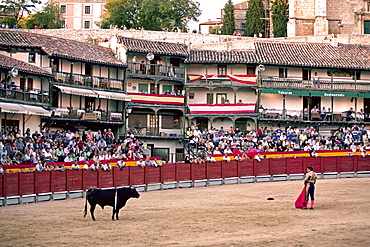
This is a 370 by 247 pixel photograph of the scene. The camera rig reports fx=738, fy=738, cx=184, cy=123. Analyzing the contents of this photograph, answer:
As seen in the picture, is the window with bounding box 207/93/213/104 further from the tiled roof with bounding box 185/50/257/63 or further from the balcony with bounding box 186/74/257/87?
the tiled roof with bounding box 185/50/257/63

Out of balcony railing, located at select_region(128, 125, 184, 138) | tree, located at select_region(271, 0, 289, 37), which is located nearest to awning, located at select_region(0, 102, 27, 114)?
balcony railing, located at select_region(128, 125, 184, 138)

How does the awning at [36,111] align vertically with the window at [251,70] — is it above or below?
below

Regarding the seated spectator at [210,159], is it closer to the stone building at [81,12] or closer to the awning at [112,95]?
the awning at [112,95]

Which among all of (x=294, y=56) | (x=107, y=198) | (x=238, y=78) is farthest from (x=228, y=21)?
(x=107, y=198)

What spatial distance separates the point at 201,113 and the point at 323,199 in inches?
990

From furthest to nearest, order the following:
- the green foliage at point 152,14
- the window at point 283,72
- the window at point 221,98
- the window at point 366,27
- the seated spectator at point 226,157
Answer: the window at point 366,27, the green foliage at point 152,14, the window at point 283,72, the window at point 221,98, the seated spectator at point 226,157

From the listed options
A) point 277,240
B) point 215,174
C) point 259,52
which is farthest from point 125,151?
point 277,240

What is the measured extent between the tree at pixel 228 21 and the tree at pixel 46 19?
18.4 m

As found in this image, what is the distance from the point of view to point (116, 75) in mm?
53656

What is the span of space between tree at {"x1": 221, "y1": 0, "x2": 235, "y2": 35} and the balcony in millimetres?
23824

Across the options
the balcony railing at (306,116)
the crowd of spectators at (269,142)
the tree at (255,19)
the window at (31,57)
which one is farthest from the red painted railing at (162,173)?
the tree at (255,19)

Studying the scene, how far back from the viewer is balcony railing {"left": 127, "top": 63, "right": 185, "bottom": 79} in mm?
54000

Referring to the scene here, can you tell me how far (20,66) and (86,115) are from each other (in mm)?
7776

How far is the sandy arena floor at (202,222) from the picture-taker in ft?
62.7
